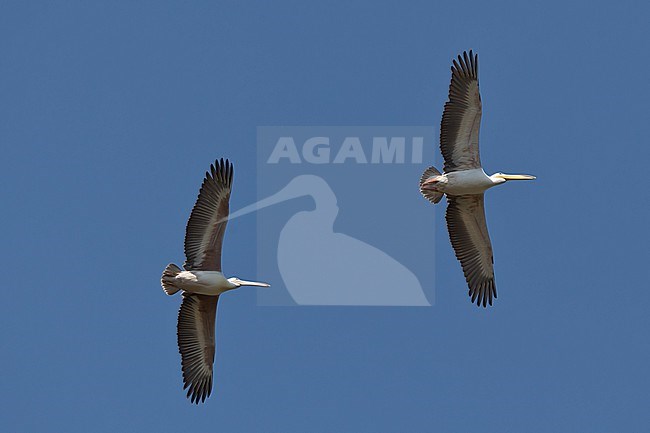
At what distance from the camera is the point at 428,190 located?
4097 cm

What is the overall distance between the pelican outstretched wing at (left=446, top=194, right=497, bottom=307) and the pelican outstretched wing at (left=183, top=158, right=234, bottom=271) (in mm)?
3594

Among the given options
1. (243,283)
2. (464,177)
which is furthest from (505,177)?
(243,283)

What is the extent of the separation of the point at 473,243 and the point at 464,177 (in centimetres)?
140

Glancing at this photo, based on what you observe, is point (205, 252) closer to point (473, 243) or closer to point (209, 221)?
point (209, 221)

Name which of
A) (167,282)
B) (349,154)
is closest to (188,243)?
(167,282)

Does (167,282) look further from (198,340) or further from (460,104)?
(460,104)

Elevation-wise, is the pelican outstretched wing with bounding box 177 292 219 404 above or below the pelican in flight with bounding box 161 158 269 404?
below

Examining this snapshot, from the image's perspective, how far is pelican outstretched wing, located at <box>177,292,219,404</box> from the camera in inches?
1606

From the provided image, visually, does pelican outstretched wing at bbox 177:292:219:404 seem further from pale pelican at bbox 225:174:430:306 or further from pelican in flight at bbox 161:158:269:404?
pale pelican at bbox 225:174:430:306

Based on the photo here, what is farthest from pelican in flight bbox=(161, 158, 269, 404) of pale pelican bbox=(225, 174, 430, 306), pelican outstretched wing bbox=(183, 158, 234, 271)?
pale pelican bbox=(225, 174, 430, 306)

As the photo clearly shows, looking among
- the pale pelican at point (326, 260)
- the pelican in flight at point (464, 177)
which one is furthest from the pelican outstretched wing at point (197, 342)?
the pelican in flight at point (464, 177)

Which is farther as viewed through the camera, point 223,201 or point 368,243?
point 368,243

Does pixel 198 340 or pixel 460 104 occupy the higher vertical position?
pixel 460 104

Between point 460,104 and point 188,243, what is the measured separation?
4.68 meters
